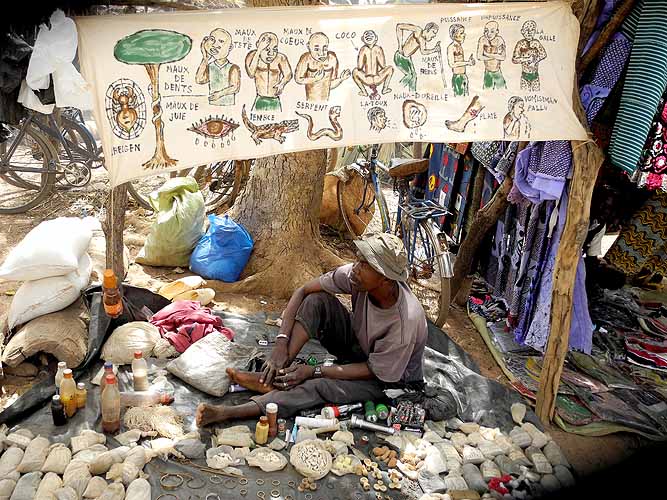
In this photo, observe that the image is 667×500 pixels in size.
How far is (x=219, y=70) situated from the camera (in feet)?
8.83

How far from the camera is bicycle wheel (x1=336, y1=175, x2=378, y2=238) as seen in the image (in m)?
6.38

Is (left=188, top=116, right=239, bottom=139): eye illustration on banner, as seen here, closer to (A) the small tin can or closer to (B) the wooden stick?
(A) the small tin can

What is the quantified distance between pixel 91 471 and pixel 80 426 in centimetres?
41

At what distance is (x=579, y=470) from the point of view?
Result: 337 centimetres

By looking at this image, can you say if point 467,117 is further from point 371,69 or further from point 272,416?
point 272,416

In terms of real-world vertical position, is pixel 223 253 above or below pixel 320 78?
below

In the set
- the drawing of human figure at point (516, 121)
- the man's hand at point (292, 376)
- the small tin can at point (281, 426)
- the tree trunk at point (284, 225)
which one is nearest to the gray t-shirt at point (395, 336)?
the man's hand at point (292, 376)

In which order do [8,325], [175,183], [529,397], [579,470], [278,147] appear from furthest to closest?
1. [175,183]
2. [529,397]
3. [8,325]
4. [579,470]
5. [278,147]

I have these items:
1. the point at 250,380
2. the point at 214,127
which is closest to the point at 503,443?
the point at 250,380

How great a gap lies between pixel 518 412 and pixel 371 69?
2.38 m

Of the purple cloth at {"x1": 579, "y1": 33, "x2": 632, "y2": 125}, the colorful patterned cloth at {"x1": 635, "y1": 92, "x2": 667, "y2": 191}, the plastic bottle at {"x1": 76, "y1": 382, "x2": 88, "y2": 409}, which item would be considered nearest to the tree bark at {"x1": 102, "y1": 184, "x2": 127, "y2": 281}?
the plastic bottle at {"x1": 76, "y1": 382, "x2": 88, "y2": 409}

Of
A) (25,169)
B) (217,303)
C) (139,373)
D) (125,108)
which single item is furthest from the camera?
(25,169)

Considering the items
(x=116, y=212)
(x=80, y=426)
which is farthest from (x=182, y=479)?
(x=116, y=212)

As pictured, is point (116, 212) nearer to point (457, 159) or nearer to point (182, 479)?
point (182, 479)
